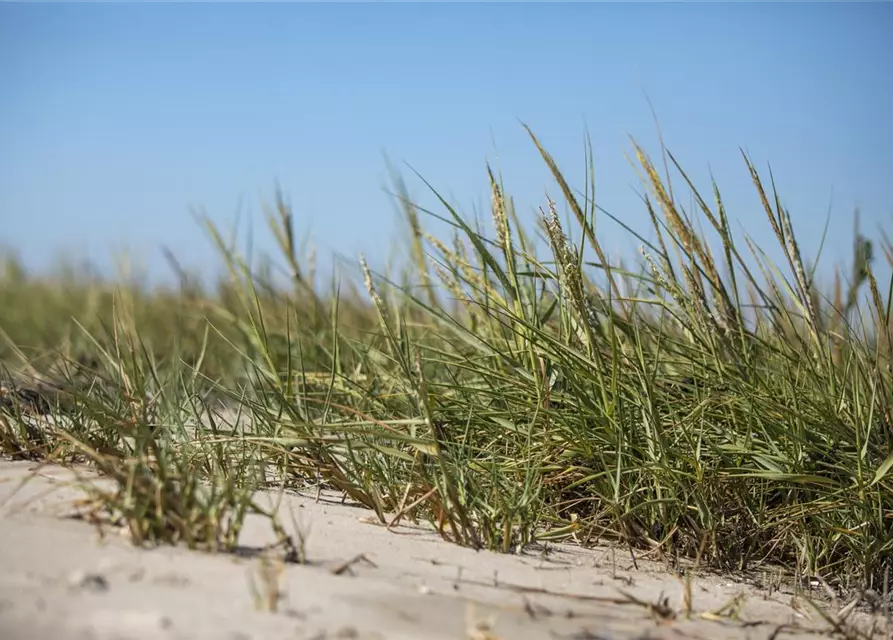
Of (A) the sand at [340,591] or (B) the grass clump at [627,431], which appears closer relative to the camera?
(A) the sand at [340,591]

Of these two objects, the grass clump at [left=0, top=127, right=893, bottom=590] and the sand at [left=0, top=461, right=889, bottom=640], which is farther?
the grass clump at [left=0, top=127, right=893, bottom=590]

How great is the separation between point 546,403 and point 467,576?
63 cm

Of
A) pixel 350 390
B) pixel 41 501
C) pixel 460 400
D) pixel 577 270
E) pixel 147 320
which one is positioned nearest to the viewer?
pixel 41 501

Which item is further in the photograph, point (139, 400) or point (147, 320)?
point (147, 320)

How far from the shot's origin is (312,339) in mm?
3260

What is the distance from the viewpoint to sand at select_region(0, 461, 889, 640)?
4.01 ft

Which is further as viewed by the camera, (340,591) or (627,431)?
(627,431)

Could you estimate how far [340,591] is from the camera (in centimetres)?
137

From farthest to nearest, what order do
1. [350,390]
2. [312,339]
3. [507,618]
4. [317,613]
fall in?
[312,339]
[350,390]
[507,618]
[317,613]

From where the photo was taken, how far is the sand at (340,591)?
48.1 inches

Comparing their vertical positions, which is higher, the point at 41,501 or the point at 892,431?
the point at 892,431

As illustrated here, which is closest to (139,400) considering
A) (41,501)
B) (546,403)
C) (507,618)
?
(41,501)

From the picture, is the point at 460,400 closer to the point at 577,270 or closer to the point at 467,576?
the point at 577,270

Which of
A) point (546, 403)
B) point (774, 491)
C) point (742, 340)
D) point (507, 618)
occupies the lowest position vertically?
point (507, 618)
